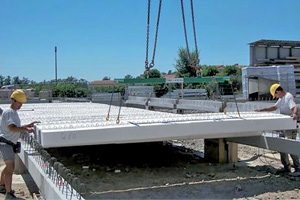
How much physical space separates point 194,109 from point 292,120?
652cm

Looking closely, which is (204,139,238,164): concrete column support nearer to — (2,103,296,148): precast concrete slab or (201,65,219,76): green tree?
(2,103,296,148): precast concrete slab

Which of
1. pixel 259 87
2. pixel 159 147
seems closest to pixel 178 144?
pixel 159 147

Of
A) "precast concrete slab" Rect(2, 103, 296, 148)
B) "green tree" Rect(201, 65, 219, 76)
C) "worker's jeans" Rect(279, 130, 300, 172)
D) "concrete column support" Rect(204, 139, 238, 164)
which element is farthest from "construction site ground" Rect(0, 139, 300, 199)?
"green tree" Rect(201, 65, 219, 76)

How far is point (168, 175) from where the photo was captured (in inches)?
293

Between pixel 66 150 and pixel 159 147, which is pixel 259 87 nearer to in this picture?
pixel 159 147

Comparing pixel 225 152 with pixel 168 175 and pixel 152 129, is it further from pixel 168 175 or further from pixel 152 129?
pixel 152 129

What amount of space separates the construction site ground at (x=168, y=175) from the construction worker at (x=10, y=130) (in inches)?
16.3

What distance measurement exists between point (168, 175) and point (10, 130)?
3162mm

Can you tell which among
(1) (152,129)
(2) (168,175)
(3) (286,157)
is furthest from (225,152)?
(1) (152,129)

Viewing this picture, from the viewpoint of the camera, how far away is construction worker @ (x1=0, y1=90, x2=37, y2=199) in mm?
5656

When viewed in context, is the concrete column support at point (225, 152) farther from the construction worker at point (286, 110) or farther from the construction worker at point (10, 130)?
the construction worker at point (10, 130)

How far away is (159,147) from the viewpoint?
1066 centimetres

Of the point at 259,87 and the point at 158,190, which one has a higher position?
the point at 259,87

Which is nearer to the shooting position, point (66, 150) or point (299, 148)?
point (299, 148)
